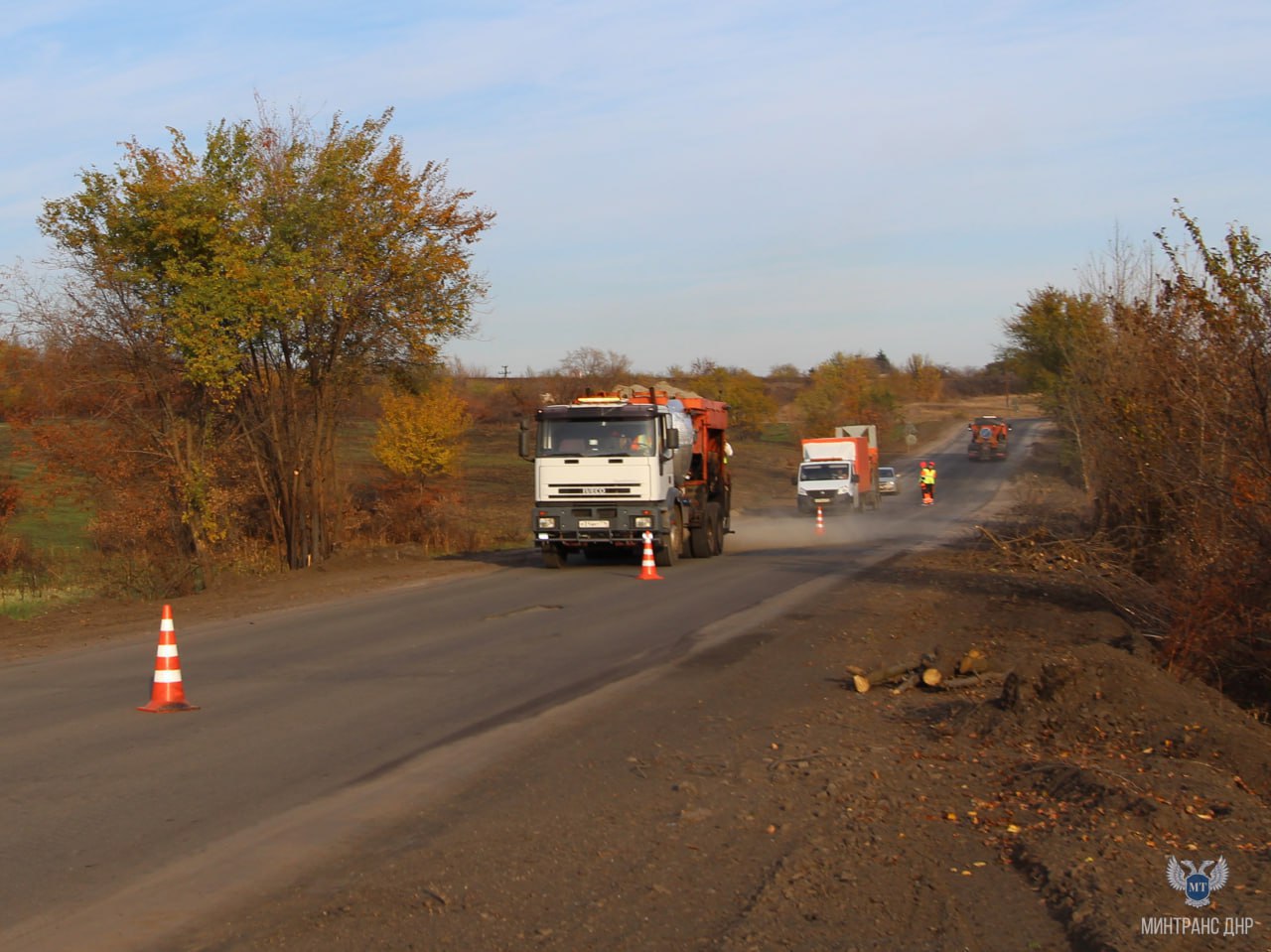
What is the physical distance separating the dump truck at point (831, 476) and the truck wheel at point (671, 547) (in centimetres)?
2055

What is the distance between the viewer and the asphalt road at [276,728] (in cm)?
564

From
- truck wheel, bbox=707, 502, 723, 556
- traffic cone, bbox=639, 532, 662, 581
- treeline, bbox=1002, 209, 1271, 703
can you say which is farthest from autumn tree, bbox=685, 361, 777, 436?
treeline, bbox=1002, 209, 1271, 703

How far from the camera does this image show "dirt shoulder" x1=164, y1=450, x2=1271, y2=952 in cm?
487

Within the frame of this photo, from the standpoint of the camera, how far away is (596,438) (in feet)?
73.7

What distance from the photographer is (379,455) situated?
41.8 meters

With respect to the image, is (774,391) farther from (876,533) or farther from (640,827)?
(640,827)

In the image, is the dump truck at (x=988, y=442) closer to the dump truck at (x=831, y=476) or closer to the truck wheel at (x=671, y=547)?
the dump truck at (x=831, y=476)

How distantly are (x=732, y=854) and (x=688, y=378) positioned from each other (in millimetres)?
87048

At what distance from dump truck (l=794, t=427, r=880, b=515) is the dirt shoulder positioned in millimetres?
35213

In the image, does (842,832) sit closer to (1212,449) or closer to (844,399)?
(1212,449)

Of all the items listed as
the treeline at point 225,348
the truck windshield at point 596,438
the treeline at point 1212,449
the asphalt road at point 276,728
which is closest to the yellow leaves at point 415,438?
the treeline at point 225,348

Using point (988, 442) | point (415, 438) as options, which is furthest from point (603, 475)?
point (988, 442)

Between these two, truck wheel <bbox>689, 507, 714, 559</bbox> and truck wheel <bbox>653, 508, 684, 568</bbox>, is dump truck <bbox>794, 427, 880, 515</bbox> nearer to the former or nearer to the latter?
truck wheel <bbox>689, 507, 714, 559</bbox>

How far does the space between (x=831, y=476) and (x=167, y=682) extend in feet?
123
